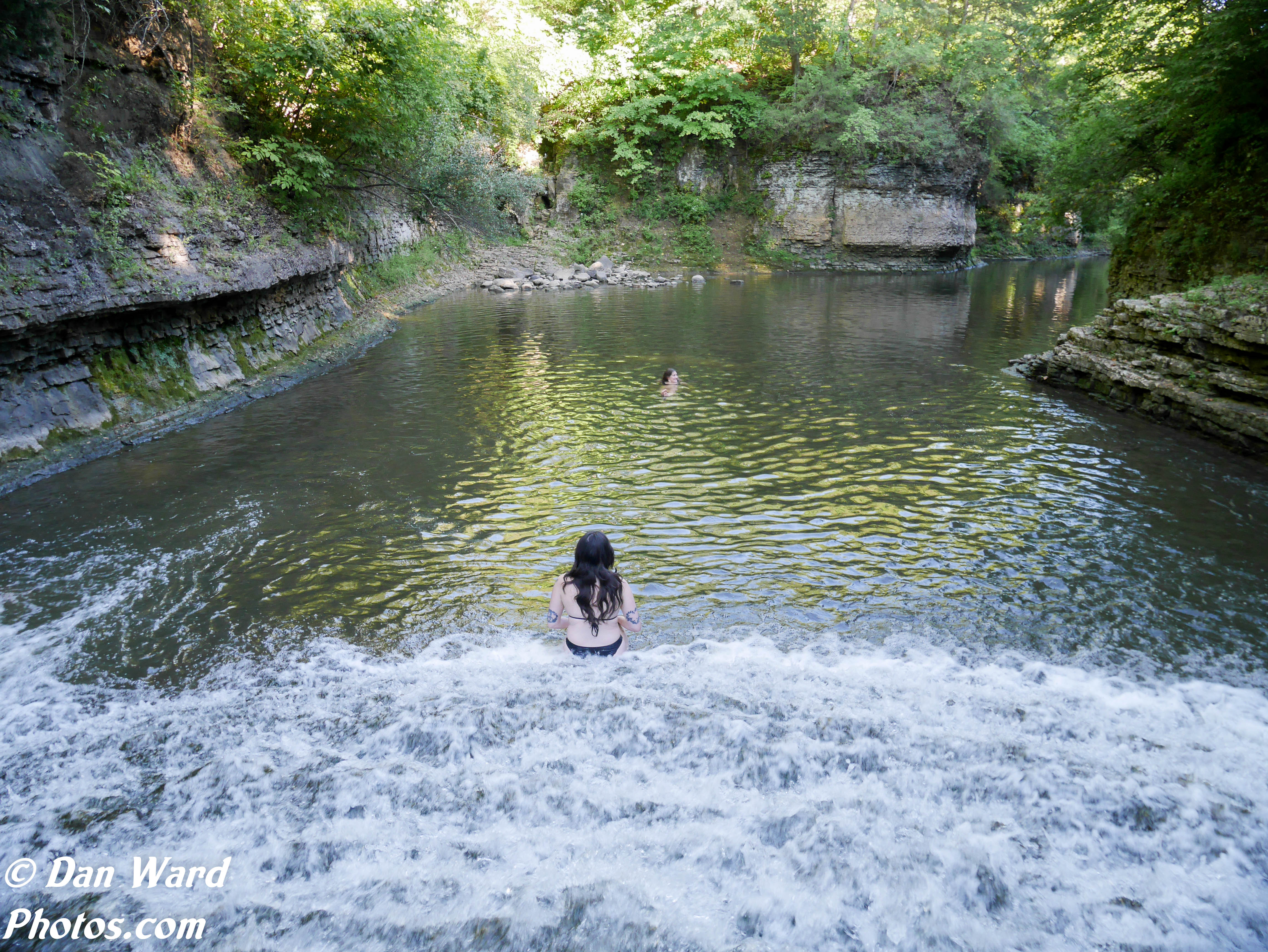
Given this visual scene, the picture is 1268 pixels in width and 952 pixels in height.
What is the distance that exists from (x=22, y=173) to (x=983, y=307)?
2559cm

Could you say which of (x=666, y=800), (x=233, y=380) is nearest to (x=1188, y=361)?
(x=666, y=800)

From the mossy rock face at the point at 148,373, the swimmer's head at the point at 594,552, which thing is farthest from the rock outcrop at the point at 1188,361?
the mossy rock face at the point at 148,373

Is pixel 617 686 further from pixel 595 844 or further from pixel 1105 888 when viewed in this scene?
pixel 1105 888

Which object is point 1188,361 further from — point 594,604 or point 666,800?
point 666,800

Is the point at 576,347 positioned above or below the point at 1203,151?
below

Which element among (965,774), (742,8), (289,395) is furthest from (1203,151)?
(742,8)

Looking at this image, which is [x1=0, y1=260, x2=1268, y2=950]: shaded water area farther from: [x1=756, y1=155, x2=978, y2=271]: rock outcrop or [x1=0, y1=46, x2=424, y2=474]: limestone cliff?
[x1=756, y1=155, x2=978, y2=271]: rock outcrop

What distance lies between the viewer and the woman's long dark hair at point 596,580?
17.9 feet

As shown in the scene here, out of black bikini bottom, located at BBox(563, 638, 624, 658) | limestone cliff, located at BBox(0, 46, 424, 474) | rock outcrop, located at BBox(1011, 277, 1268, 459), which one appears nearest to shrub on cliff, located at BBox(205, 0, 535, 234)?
limestone cliff, located at BBox(0, 46, 424, 474)

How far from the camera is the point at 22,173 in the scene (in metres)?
9.50

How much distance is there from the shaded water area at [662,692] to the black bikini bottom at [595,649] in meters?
0.20

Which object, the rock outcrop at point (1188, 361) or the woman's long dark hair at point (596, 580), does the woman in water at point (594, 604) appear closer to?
the woman's long dark hair at point (596, 580)

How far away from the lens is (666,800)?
4.45 m

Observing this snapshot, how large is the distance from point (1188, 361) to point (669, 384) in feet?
27.0
